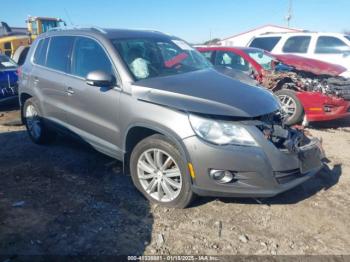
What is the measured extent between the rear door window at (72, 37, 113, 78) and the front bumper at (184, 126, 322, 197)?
1.50 m

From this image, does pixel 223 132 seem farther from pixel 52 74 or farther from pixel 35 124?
pixel 35 124

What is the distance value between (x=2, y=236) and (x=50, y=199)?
76cm

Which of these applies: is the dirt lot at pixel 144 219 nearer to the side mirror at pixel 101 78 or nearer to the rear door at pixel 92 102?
the rear door at pixel 92 102

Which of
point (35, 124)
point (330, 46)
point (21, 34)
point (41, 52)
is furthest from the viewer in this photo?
point (21, 34)

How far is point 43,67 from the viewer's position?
5.18 meters

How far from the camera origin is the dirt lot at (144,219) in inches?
121

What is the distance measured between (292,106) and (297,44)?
15.3 feet

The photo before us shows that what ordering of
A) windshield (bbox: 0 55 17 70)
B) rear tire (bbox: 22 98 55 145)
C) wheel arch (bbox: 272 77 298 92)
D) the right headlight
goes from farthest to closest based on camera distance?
windshield (bbox: 0 55 17 70) < wheel arch (bbox: 272 77 298 92) < rear tire (bbox: 22 98 55 145) < the right headlight

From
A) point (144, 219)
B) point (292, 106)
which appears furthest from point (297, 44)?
point (144, 219)

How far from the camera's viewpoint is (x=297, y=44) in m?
10.7

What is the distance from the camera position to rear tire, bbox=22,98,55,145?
5.51m

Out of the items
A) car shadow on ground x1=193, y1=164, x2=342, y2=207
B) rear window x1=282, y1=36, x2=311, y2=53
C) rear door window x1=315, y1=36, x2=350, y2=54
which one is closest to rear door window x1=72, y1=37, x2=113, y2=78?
car shadow on ground x1=193, y1=164, x2=342, y2=207

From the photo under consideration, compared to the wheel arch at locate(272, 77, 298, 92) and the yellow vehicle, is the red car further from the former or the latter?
the yellow vehicle

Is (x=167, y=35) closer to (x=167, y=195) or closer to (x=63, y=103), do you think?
(x=63, y=103)
